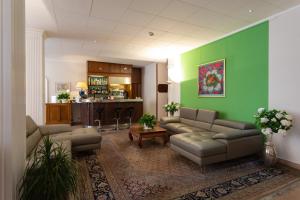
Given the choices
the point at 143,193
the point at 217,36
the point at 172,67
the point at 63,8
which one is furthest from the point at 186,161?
the point at 172,67

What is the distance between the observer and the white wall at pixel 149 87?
7703 mm

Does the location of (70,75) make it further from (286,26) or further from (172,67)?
(286,26)

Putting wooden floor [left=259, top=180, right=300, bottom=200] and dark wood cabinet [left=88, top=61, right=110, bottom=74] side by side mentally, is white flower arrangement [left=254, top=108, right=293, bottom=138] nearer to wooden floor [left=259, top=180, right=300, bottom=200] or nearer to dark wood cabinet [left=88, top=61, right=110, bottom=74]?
wooden floor [left=259, top=180, right=300, bottom=200]

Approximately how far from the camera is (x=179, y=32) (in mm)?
3982

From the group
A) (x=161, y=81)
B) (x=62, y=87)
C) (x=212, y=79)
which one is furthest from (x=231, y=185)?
(x=62, y=87)

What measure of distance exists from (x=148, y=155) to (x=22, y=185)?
2397 millimetres

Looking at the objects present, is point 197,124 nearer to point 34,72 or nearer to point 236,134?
point 236,134

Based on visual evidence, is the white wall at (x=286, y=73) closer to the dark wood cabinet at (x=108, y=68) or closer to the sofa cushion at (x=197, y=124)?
the sofa cushion at (x=197, y=124)

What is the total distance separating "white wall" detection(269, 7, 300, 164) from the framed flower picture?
117 cm

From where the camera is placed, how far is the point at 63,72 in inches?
293

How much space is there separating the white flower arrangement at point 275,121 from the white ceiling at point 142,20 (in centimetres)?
189

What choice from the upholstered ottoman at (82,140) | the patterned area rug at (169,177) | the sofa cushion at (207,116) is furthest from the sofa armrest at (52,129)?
the sofa cushion at (207,116)

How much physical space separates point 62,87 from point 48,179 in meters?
6.95

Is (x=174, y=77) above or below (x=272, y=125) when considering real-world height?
above
